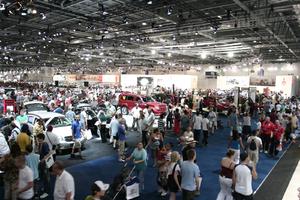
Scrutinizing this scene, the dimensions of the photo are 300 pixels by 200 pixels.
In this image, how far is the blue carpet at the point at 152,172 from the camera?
796cm

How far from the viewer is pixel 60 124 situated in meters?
11.9

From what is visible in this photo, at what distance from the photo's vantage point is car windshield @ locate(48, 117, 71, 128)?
11.8m

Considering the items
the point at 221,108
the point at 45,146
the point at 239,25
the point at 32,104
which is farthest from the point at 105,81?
the point at 45,146

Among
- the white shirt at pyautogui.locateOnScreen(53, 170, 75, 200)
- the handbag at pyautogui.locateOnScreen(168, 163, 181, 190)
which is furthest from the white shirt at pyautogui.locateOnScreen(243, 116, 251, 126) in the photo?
the white shirt at pyautogui.locateOnScreen(53, 170, 75, 200)

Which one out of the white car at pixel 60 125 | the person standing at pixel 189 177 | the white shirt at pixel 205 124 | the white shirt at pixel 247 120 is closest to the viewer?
the person standing at pixel 189 177

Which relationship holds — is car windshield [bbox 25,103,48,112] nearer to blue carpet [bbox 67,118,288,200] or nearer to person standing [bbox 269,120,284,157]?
blue carpet [bbox 67,118,288,200]

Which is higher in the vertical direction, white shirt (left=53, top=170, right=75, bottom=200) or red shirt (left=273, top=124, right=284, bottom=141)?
white shirt (left=53, top=170, right=75, bottom=200)

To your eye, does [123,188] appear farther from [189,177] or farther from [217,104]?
[217,104]

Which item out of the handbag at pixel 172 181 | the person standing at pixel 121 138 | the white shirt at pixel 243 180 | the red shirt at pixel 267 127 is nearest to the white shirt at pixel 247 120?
the red shirt at pixel 267 127

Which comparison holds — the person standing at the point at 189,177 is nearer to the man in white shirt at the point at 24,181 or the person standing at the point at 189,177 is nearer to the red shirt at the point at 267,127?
the man in white shirt at the point at 24,181

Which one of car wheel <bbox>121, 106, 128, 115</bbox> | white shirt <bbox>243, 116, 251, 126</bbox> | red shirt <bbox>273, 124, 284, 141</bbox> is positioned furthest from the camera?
car wheel <bbox>121, 106, 128, 115</bbox>

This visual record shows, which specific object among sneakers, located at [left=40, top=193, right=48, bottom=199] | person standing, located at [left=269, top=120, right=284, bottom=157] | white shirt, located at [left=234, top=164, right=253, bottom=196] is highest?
white shirt, located at [left=234, top=164, right=253, bottom=196]

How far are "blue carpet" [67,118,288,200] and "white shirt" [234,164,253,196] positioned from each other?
2213 millimetres

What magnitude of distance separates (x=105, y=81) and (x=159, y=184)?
41.6 m
